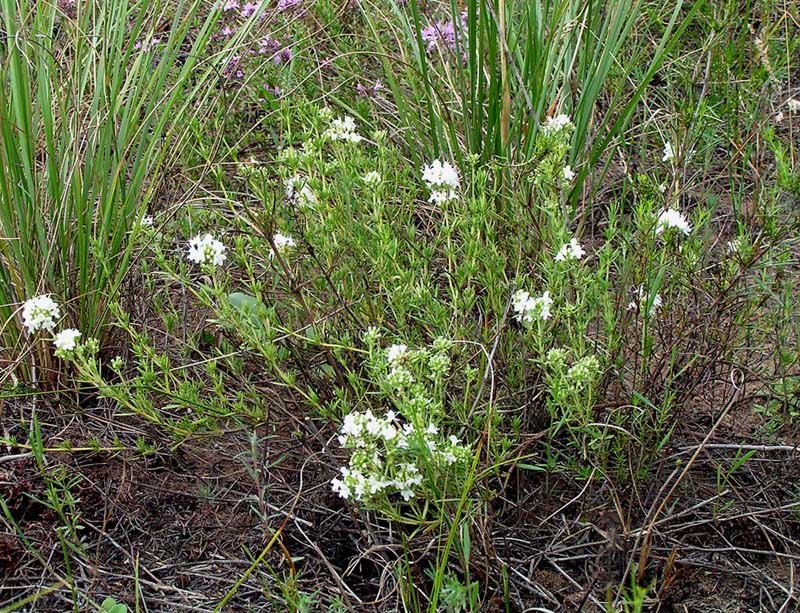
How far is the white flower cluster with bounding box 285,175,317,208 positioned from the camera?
7.43ft

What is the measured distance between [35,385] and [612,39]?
1.95 metres

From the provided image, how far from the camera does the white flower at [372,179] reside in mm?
2211

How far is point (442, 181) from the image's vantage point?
2193 mm

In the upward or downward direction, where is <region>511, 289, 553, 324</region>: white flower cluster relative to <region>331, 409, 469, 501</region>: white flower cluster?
upward

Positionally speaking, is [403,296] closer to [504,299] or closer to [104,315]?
[504,299]

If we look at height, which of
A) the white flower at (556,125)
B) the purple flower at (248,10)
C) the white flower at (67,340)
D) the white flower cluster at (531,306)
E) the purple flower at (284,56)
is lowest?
the purple flower at (284,56)

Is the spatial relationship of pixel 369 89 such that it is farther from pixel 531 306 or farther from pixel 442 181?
pixel 531 306

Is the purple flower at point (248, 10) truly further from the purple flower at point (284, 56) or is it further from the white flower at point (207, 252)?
the white flower at point (207, 252)

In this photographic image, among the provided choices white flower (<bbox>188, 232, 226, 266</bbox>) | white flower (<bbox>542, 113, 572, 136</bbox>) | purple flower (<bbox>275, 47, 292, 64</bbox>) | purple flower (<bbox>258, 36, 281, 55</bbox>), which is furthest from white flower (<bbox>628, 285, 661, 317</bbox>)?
purple flower (<bbox>258, 36, 281, 55</bbox>)

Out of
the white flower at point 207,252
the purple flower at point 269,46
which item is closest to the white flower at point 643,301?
the white flower at point 207,252

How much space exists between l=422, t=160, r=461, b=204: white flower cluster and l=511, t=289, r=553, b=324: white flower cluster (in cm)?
34

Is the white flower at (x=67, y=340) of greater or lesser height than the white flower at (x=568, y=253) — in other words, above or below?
below

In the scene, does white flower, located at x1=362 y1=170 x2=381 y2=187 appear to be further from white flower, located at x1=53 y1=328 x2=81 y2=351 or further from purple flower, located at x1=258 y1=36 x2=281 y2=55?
purple flower, located at x1=258 y1=36 x2=281 y2=55

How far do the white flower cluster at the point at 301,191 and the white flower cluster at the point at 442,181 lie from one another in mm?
296
